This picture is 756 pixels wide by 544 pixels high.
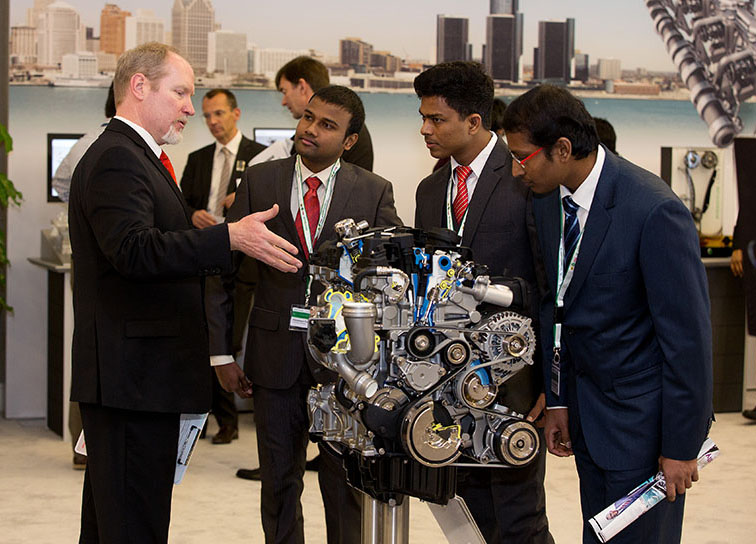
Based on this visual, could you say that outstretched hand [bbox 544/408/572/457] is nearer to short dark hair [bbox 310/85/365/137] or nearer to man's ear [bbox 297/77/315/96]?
short dark hair [bbox 310/85/365/137]

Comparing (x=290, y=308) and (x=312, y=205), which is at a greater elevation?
(x=312, y=205)

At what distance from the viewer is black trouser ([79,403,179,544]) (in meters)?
2.71

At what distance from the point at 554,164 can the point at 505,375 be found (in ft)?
1.78

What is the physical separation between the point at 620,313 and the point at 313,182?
123 centimetres

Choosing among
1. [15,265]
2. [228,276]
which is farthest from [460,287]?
[15,265]

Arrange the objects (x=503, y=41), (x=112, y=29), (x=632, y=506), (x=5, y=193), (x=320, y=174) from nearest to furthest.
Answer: (x=632, y=506), (x=320, y=174), (x=5, y=193), (x=112, y=29), (x=503, y=41)

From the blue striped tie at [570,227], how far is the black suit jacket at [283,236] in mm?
833

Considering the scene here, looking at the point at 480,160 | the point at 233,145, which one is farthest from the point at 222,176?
the point at 480,160

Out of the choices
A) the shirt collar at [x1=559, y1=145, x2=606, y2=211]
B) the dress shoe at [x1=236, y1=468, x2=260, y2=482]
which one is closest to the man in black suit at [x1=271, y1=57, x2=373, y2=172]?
the dress shoe at [x1=236, y1=468, x2=260, y2=482]

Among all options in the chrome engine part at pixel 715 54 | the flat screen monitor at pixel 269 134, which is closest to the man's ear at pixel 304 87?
the flat screen monitor at pixel 269 134

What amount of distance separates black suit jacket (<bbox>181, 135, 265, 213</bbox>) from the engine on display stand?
3705 mm

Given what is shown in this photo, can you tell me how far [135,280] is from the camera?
2676 mm

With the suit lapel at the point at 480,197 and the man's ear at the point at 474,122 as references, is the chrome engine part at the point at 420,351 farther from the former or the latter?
the man's ear at the point at 474,122

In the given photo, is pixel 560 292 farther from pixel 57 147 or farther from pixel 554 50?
pixel 554 50
